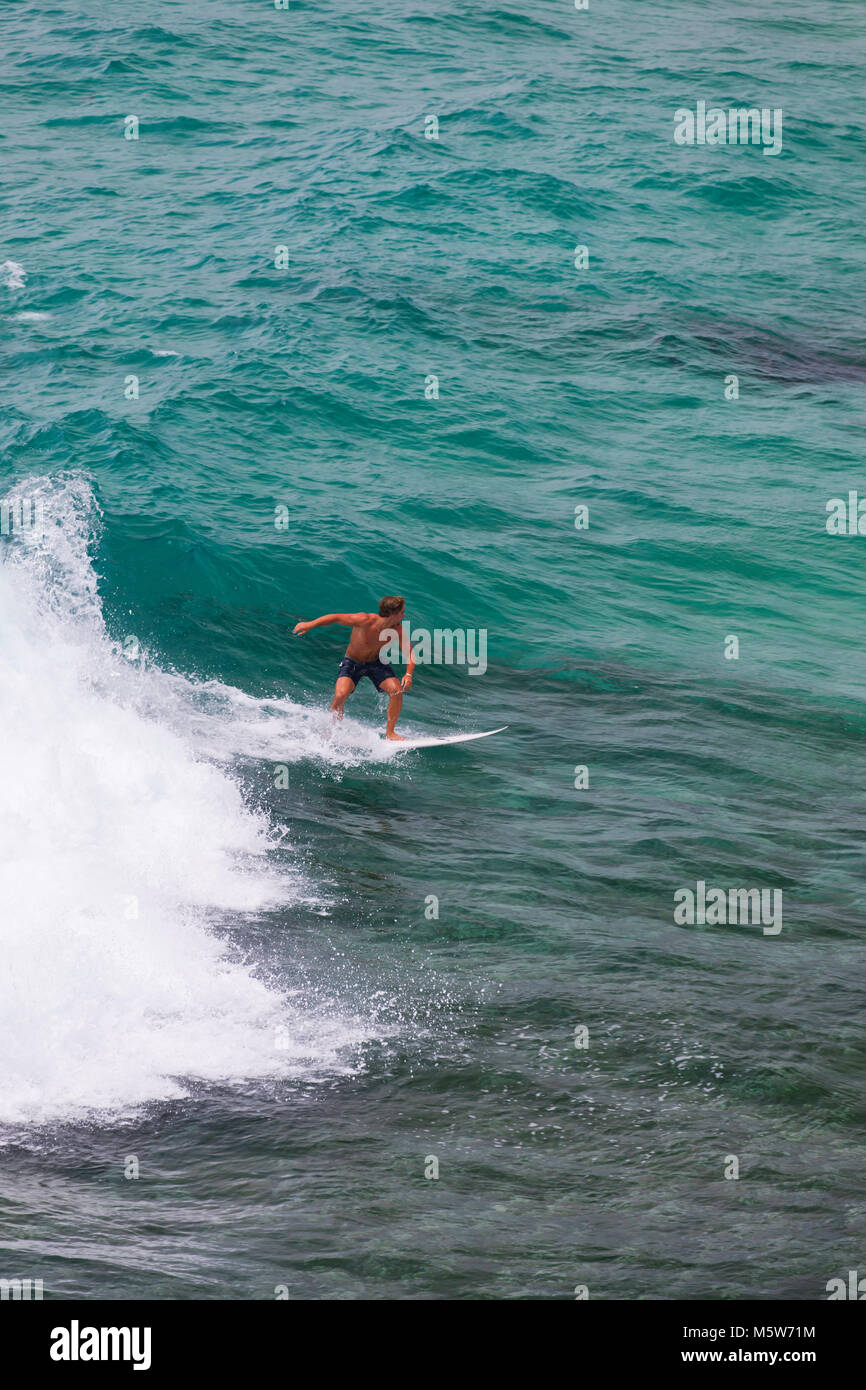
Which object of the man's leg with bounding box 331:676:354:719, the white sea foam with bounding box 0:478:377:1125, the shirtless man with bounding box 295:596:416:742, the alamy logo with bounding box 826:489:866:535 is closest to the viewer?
the white sea foam with bounding box 0:478:377:1125

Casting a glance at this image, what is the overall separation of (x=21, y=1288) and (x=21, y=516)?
15105 millimetres

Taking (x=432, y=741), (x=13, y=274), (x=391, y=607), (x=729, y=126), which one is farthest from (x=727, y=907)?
(x=729, y=126)

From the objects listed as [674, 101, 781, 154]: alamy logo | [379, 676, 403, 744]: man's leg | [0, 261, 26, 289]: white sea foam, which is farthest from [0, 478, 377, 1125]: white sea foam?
[674, 101, 781, 154]: alamy logo

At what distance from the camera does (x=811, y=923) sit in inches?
469

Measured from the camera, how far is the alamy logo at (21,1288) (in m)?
6.98

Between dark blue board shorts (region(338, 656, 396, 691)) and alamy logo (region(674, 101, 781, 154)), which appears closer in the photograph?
dark blue board shorts (region(338, 656, 396, 691))

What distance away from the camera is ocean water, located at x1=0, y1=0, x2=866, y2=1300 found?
27.5 ft

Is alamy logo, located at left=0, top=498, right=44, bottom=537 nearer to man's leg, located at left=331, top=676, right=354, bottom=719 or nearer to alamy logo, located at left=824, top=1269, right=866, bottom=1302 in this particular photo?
man's leg, located at left=331, top=676, right=354, bottom=719

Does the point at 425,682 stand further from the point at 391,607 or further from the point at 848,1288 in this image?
the point at 848,1288

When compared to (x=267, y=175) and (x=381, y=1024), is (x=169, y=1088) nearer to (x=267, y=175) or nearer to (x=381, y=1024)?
(x=381, y=1024)

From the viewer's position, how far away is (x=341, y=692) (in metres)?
16.2

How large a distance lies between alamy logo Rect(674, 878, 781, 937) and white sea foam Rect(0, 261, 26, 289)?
23.9 meters

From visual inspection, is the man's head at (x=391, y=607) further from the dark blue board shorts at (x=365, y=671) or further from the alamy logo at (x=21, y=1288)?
the alamy logo at (x=21, y=1288)

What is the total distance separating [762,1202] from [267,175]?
32.6 meters
